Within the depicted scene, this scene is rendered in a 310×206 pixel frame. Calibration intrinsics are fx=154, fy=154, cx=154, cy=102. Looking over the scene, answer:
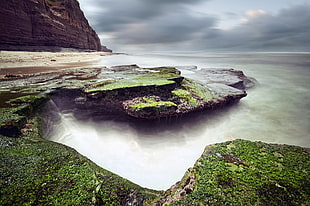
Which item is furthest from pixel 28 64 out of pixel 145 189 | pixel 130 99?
pixel 145 189

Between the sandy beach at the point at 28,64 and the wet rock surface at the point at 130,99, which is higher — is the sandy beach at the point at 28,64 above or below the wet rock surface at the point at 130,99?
above

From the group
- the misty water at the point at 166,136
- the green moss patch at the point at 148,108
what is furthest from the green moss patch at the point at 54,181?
the green moss patch at the point at 148,108

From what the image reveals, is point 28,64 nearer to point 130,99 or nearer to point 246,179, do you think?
point 130,99

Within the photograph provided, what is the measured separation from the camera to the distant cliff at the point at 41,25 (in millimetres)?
36156

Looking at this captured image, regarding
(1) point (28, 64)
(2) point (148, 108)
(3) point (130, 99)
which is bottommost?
(2) point (148, 108)

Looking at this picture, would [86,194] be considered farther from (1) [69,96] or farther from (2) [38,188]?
(1) [69,96]

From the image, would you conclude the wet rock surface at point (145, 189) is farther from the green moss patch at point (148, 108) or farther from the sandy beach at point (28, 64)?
the sandy beach at point (28, 64)

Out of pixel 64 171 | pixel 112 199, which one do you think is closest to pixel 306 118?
pixel 112 199

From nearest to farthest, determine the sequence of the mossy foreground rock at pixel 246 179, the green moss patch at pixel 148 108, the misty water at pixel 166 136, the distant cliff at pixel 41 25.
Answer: the mossy foreground rock at pixel 246 179 < the misty water at pixel 166 136 < the green moss patch at pixel 148 108 < the distant cliff at pixel 41 25

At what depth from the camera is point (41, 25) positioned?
4438 centimetres

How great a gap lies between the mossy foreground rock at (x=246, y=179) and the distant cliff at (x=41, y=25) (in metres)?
48.5

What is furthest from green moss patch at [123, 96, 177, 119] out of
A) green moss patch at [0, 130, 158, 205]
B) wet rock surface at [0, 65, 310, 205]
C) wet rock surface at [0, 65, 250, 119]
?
green moss patch at [0, 130, 158, 205]

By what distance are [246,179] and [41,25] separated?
2317 inches

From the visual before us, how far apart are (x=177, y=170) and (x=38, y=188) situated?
3.83 meters
